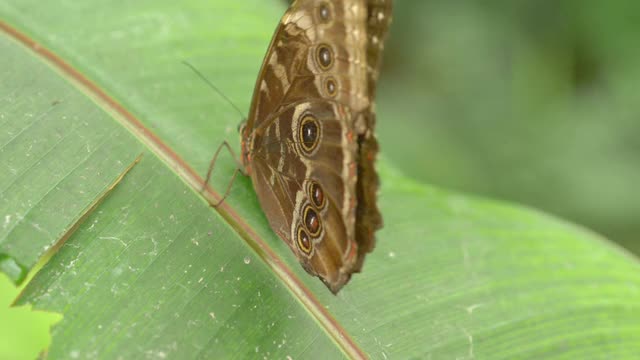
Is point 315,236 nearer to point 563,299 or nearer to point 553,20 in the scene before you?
point 563,299

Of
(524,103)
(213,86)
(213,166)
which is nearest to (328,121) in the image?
(213,166)

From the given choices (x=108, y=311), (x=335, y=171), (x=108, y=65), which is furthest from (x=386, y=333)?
(x=108, y=65)

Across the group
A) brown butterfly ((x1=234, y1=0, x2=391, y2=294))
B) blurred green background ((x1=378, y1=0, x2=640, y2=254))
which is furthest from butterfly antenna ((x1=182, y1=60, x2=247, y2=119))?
blurred green background ((x1=378, y1=0, x2=640, y2=254))

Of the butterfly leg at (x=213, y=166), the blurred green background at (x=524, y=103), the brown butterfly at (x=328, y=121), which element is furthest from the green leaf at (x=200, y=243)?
the blurred green background at (x=524, y=103)

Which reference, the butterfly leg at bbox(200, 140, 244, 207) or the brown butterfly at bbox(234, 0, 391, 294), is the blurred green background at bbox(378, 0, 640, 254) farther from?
the brown butterfly at bbox(234, 0, 391, 294)

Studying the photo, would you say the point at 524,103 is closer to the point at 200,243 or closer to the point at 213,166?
the point at 213,166
